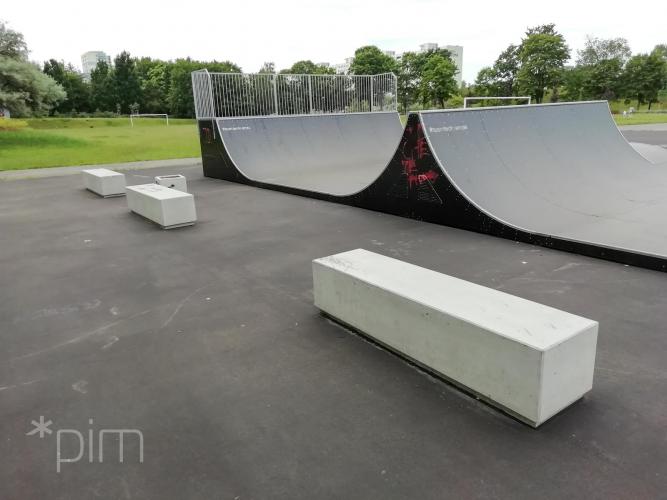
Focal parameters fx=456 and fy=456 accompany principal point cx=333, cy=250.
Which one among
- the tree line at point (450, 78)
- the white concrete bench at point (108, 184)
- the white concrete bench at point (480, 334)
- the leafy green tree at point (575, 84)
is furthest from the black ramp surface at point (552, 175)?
the leafy green tree at point (575, 84)

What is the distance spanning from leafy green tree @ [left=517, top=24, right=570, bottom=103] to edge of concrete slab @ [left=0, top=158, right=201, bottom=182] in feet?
158

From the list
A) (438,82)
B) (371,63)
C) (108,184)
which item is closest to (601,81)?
(438,82)

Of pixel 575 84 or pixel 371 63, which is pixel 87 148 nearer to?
pixel 371 63

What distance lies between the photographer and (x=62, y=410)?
289 cm

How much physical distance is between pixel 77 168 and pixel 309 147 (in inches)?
376

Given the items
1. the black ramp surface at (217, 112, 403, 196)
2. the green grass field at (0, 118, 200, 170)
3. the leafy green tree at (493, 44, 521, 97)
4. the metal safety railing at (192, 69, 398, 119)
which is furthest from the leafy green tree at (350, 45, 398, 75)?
the black ramp surface at (217, 112, 403, 196)

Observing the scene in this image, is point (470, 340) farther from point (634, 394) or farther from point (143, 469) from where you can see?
point (143, 469)

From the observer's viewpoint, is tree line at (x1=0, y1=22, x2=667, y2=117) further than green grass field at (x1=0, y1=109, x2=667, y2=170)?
Yes

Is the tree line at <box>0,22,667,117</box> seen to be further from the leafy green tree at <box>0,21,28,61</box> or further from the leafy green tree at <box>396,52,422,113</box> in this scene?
the leafy green tree at <box>0,21,28,61</box>

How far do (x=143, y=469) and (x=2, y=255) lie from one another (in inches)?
230

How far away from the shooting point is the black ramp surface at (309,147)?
43.2 ft

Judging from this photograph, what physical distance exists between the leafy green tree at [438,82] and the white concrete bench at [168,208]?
2068 inches

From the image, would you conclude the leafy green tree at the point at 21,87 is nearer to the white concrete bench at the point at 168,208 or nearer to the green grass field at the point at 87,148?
the green grass field at the point at 87,148

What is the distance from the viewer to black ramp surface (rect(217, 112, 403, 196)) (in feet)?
43.2
